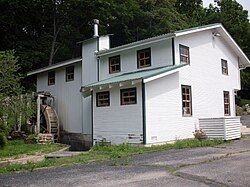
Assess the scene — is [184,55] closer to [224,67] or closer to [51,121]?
[224,67]

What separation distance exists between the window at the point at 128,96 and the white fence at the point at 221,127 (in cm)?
469

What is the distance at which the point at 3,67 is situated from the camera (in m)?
16.2

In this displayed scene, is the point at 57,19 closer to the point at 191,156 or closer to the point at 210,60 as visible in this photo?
the point at 210,60

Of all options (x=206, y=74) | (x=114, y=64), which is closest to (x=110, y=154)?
(x=114, y=64)

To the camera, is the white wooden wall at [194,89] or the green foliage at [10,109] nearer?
the green foliage at [10,109]

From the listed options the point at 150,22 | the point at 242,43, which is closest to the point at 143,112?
the point at 150,22

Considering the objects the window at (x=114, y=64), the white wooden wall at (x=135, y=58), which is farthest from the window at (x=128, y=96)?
the window at (x=114, y=64)

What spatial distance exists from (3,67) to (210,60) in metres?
12.0

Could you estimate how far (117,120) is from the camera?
17594 millimetres

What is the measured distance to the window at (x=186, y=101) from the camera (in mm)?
18828

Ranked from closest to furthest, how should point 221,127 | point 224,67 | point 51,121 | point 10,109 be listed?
→ point 10,109 < point 221,127 < point 51,121 < point 224,67

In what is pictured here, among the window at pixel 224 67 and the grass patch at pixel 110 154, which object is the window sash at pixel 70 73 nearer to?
the grass patch at pixel 110 154

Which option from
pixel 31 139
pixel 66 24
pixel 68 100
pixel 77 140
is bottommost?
pixel 77 140

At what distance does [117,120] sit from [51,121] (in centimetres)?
674
